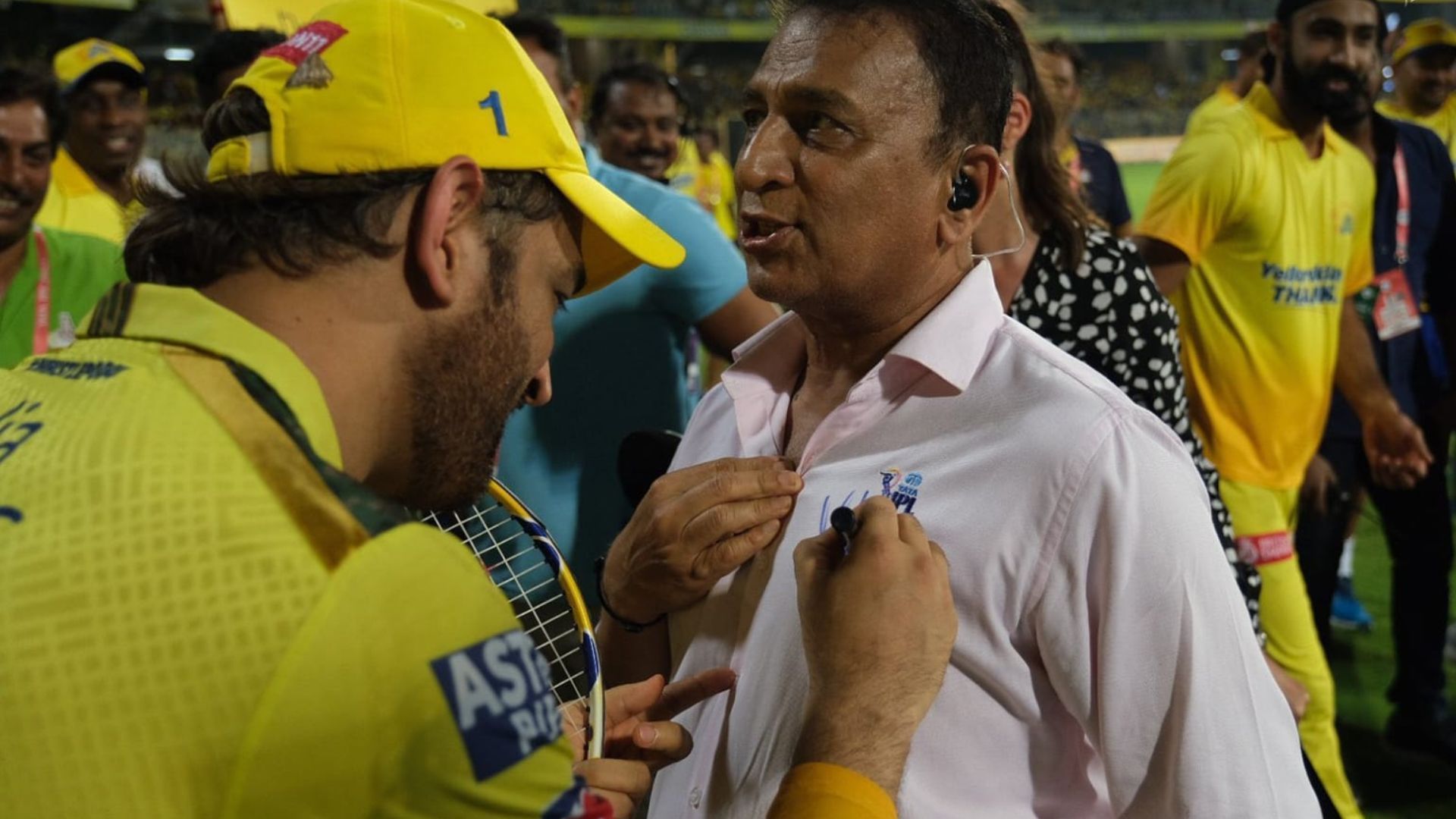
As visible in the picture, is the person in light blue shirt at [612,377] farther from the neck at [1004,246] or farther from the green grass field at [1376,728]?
the green grass field at [1376,728]

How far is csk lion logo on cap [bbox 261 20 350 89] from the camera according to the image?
4.29 ft

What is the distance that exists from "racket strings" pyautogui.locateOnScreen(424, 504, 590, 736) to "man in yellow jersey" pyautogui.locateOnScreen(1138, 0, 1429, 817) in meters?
2.57

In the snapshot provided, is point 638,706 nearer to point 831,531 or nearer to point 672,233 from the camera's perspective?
point 831,531

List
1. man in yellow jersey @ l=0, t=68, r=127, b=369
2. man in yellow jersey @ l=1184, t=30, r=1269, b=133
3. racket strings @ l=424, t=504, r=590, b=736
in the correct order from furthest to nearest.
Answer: man in yellow jersey @ l=1184, t=30, r=1269, b=133 < man in yellow jersey @ l=0, t=68, r=127, b=369 < racket strings @ l=424, t=504, r=590, b=736

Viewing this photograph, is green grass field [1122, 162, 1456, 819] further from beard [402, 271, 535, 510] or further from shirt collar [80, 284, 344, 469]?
shirt collar [80, 284, 344, 469]

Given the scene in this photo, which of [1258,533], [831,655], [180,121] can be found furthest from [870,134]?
[180,121]

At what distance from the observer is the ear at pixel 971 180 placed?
183 cm

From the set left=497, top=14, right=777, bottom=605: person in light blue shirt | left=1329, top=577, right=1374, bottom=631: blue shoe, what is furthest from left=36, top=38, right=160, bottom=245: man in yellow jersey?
left=1329, top=577, right=1374, bottom=631: blue shoe

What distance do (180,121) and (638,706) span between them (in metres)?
23.6

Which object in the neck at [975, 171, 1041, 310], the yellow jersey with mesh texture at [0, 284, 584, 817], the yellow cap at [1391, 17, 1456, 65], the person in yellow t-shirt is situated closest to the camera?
the yellow jersey with mesh texture at [0, 284, 584, 817]

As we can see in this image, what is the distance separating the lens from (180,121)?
891 inches

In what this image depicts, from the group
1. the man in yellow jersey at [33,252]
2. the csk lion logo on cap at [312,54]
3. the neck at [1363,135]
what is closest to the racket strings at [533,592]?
the csk lion logo on cap at [312,54]

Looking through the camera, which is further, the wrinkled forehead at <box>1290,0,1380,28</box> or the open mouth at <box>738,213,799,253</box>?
the wrinkled forehead at <box>1290,0,1380,28</box>

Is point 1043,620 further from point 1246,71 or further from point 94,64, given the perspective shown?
point 1246,71
